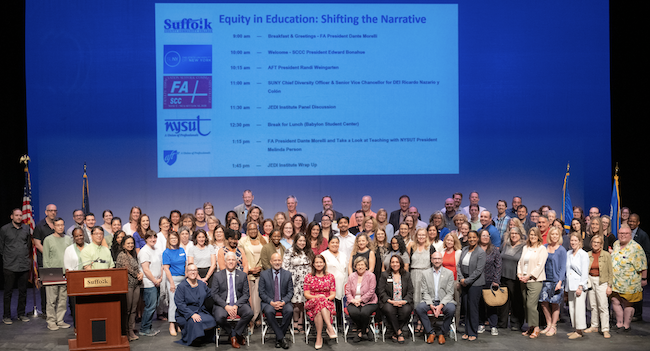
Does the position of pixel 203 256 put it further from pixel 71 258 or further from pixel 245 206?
pixel 245 206

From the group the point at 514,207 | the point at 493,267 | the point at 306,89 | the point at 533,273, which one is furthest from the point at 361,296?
the point at 306,89

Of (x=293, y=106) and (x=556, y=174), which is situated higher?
(x=293, y=106)

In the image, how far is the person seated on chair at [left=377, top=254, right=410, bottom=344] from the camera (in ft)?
20.2

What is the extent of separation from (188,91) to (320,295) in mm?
4005

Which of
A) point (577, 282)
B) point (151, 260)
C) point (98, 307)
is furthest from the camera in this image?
point (151, 260)

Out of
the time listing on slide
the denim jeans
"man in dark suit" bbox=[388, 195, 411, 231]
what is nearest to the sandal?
"man in dark suit" bbox=[388, 195, 411, 231]

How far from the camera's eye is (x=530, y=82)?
906 cm

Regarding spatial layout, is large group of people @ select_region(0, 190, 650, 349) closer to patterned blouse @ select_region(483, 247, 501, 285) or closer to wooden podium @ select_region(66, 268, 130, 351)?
patterned blouse @ select_region(483, 247, 501, 285)

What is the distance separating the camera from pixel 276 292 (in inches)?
244

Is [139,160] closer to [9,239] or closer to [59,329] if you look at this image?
[9,239]

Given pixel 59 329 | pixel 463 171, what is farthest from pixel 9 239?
pixel 463 171

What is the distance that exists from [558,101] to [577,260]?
3.58 metres

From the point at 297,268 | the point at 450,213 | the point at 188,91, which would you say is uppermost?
the point at 188,91

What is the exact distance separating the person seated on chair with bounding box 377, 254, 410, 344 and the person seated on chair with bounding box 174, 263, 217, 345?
1.84 m
